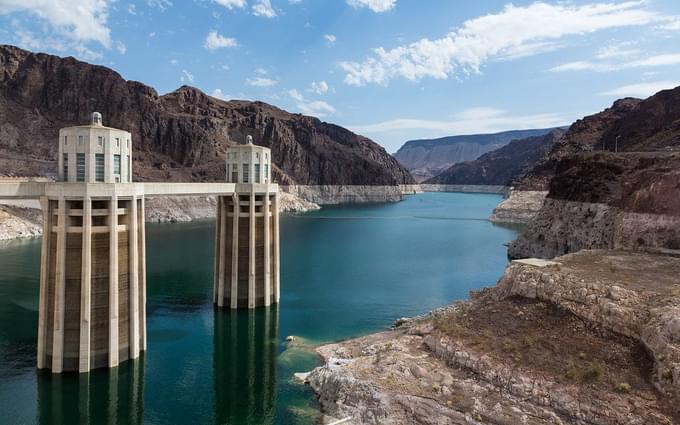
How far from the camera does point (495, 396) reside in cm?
2094

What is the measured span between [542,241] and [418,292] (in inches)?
1006

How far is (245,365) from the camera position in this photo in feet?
103

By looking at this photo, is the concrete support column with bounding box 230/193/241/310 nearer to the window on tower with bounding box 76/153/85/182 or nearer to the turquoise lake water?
the turquoise lake water

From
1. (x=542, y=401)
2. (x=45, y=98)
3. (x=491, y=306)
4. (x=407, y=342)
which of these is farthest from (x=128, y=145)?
(x=45, y=98)

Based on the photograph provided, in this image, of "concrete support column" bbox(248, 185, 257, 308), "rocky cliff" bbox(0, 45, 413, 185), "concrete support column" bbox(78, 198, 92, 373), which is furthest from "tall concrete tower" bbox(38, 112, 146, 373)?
"rocky cliff" bbox(0, 45, 413, 185)

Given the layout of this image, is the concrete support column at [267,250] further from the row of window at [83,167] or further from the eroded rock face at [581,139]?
the eroded rock face at [581,139]

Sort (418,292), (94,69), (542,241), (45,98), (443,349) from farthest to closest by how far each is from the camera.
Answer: (94,69)
(45,98)
(542,241)
(418,292)
(443,349)

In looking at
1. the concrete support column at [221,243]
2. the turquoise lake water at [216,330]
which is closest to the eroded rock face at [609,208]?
the turquoise lake water at [216,330]

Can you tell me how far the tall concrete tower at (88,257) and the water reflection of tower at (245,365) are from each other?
6344 mm

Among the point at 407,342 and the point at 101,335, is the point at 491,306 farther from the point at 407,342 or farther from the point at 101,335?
the point at 101,335

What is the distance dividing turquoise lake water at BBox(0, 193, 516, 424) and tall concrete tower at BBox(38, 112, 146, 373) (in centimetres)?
160

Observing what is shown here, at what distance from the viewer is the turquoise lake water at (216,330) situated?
25.1 metres

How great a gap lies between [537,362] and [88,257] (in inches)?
906

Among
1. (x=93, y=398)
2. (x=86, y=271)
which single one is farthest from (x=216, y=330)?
(x=86, y=271)
